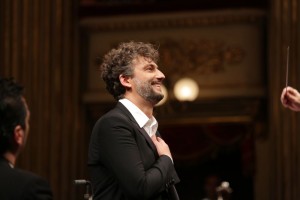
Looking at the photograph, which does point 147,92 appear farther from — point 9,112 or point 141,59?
point 9,112

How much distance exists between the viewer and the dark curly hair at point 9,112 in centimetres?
277

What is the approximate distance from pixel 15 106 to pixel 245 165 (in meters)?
7.97

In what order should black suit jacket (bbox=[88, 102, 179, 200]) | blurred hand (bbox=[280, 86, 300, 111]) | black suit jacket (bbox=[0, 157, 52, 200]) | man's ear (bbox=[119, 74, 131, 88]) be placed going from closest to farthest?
black suit jacket (bbox=[0, 157, 52, 200])
black suit jacket (bbox=[88, 102, 179, 200])
man's ear (bbox=[119, 74, 131, 88])
blurred hand (bbox=[280, 86, 300, 111])

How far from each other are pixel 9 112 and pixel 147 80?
83 centimetres

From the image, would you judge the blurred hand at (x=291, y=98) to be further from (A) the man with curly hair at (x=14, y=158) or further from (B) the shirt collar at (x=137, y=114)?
(A) the man with curly hair at (x=14, y=158)

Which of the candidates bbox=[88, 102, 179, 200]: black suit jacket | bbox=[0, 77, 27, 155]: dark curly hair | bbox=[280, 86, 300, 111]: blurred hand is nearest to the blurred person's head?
bbox=[0, 77, 27, 155]: dark curly hair

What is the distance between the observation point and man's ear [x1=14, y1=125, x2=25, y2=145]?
9.08 ft

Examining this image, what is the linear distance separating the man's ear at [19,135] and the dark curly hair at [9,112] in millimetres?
10

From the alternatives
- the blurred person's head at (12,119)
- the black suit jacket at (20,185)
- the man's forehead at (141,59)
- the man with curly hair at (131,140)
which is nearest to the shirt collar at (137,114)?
the man with curly hair at (131,140)

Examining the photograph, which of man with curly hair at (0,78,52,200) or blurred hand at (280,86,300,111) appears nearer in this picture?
man with curly hair at (0,78,52,200)

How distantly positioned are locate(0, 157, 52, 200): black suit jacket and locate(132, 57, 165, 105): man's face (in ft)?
2.73

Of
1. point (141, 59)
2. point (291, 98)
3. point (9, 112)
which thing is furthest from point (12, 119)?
point (291, 98)

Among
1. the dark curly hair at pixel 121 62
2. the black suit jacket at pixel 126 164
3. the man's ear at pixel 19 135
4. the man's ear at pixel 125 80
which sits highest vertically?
the dark curly hair at pixel 121 62

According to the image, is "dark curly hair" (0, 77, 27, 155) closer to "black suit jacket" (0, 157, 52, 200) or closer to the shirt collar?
"black suit jacket" (0, 157, 52, 200)
